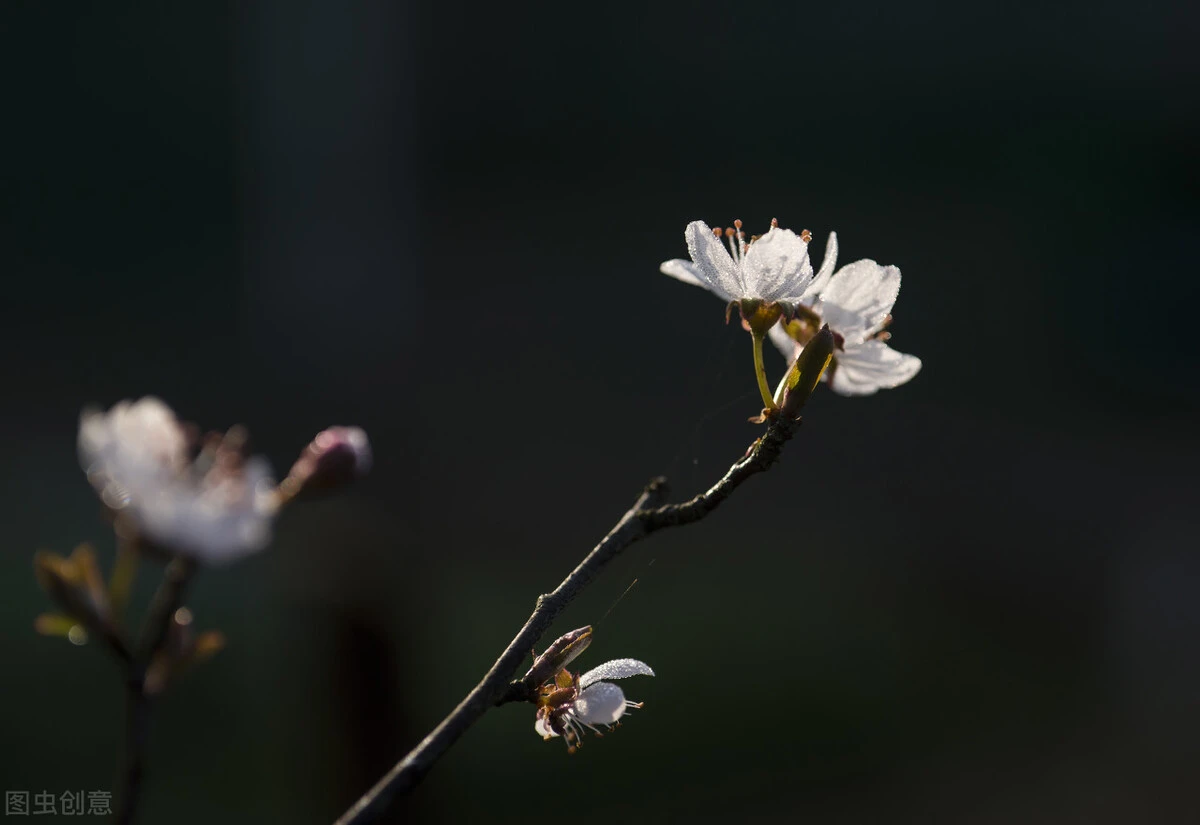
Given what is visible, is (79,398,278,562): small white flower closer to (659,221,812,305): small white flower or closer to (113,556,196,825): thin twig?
(113,556,196,825): thin twig

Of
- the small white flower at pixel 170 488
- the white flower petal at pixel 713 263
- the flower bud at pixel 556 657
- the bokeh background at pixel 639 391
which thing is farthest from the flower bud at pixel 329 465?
the bokeh background at pixel 639 391

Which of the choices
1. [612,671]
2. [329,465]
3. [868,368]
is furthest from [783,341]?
[329,465]

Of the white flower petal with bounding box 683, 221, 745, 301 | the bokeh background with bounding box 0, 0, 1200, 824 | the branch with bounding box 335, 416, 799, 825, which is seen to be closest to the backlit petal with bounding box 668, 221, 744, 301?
the white flower petal with bounding box 683, 221, 745, 301

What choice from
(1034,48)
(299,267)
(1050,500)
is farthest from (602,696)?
(1034,48)

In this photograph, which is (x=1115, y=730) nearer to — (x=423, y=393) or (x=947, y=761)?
(x=947, y=761)

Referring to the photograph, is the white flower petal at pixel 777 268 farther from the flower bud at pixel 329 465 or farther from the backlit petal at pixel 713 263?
the flower bud at pixel 329 465

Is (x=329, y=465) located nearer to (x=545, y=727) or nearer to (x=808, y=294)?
(x=545, y=727)

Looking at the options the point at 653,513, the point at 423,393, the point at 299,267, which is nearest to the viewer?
the point at 653,513
